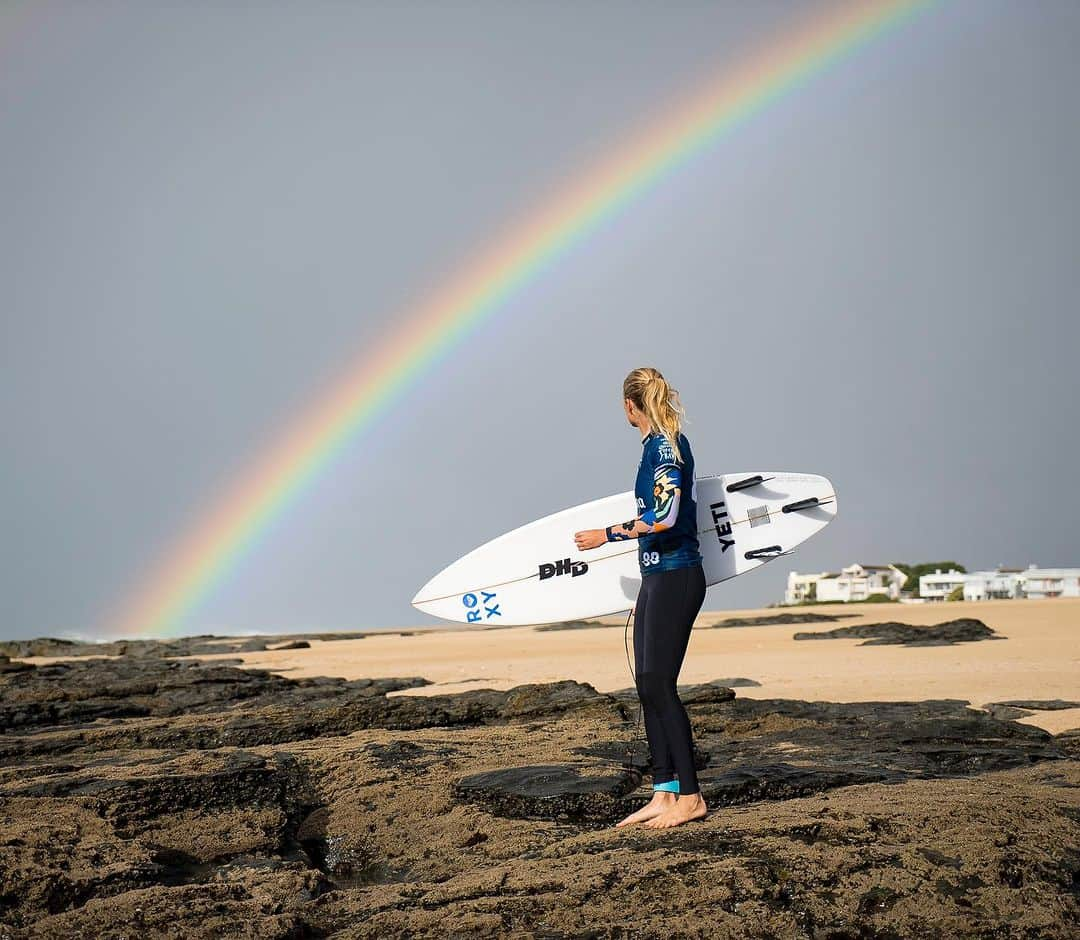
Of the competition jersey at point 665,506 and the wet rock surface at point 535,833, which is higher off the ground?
the competition jersey at point 665,506

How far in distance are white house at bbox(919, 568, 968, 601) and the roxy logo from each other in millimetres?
84657

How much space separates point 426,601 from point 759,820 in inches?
199

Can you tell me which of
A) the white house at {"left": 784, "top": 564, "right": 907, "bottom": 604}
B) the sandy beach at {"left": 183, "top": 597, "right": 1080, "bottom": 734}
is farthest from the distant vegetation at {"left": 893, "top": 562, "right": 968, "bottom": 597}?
the sandy beach at {"left": 183, "top": 597, "right": 1080, "bottom": 734}

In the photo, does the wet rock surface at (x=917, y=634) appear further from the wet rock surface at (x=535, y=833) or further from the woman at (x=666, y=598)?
the woman at (x=666, y=598)

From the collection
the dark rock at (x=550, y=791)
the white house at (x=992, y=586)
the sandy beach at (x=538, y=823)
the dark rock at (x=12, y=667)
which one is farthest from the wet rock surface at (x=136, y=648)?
the white house at (x=992, y=586)

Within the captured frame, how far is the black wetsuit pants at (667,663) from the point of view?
4.36 metres

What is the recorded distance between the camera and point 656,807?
14.3ft

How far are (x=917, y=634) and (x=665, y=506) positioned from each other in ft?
60.1

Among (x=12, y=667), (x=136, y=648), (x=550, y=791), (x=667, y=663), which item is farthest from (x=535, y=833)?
(x=136, y=648)

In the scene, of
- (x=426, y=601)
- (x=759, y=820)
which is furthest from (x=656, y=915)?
(x=426, y=601)

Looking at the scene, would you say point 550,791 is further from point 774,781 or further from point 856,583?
point 856,583

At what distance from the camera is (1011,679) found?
11.6 metres

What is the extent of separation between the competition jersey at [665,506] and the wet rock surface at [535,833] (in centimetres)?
119

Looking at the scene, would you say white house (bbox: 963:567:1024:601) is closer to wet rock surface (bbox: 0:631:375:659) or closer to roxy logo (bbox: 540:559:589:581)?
wet rock surface (bbox: 0:631:375:659)
